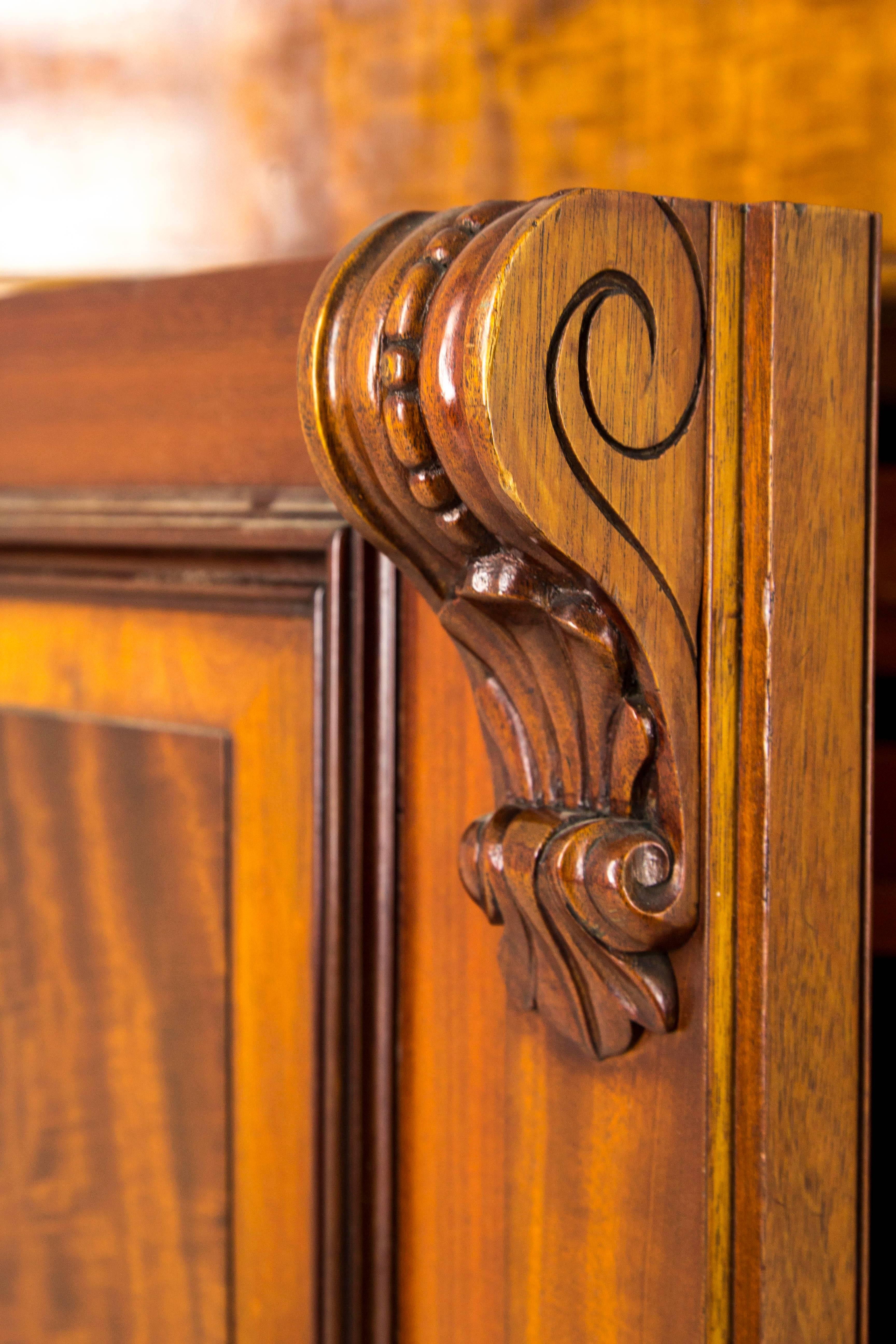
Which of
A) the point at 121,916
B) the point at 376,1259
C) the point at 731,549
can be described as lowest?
the point at 376,1259

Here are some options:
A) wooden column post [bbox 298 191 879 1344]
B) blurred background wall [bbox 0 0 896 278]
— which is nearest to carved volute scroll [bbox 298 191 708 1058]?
wooden column post [bbox 298 191 879 1344]

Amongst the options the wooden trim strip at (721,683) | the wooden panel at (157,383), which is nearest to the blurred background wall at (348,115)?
the wooden panel at (157,383)

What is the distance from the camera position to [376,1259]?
20.3 inches

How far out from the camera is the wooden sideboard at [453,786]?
1.22 feet

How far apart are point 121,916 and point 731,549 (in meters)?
0.33

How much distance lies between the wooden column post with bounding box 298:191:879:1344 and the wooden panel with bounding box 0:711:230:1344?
207 mm

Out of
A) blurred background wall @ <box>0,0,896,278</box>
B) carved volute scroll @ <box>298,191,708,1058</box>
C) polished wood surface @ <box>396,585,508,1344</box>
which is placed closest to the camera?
carved volute scroll @ <box>298,191,708,1058</box>

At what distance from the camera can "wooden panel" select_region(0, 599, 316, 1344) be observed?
54 centimetres

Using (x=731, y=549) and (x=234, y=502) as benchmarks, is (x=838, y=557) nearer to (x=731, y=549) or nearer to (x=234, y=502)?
(x=731, y=549)

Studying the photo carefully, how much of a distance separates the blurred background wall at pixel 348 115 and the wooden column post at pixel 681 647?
0.31 meters

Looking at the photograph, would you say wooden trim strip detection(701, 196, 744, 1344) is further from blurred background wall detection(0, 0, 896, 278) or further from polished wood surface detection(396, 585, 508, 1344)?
blurred background wall detection(0, 0, 896, 278)

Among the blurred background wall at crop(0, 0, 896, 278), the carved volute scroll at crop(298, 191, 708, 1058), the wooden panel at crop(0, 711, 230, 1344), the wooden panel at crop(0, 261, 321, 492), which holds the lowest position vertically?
the wooden panel at crop(0, 711, 230, 1344)

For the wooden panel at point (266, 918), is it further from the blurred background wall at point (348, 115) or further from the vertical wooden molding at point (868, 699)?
the blurred background wall at point (348, 115)

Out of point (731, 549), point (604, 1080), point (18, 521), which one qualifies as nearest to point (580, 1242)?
point (604, 1080)
